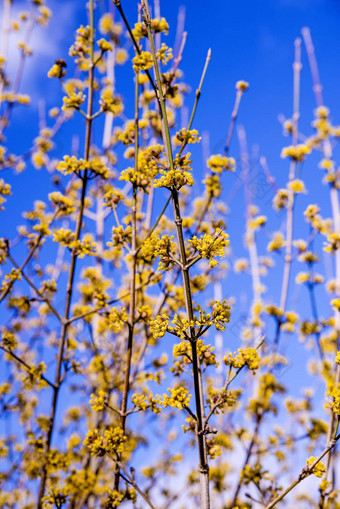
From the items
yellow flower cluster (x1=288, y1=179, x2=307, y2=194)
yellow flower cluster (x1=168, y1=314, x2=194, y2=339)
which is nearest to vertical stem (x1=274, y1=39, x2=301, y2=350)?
yellow flower cluster (x1=288, y1=179, x2=307, y2=194)

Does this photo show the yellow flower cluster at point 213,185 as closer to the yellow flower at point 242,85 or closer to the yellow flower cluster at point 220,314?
the yellow flower at point 242,85

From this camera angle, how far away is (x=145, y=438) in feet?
Result: 21.4

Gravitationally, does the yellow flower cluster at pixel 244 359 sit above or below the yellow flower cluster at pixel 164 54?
below

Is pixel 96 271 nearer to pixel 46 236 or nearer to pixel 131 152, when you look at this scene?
pixel 46 236

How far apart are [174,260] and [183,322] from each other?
39cm

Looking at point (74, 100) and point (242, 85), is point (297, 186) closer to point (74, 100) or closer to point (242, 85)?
point (242, 85)

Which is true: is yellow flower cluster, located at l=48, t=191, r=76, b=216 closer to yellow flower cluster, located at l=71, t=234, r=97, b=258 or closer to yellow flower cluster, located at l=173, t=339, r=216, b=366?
yellow flower cluster, located at l=71, t=234, r=97, b=258

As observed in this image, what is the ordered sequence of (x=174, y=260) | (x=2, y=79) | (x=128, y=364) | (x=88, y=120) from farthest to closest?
(x=2, y=79), (x=88, y=120), (x=128, y=364), (x=174, y=260)

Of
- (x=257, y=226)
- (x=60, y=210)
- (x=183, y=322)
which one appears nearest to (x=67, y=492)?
(x=183, y=322)

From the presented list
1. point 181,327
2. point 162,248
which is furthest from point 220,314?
point 162,248

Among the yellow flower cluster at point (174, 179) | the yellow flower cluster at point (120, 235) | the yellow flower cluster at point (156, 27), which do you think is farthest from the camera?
the yellow flower cluster at point (120, 235)

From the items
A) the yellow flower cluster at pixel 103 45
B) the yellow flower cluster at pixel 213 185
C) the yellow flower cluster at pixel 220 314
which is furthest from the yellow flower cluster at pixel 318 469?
the yellow flower cluster at pixel 103 45

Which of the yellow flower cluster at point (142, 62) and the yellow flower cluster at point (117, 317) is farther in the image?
the yellow flower cluster at point (117, 317)

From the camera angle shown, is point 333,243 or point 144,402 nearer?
point 144,402
